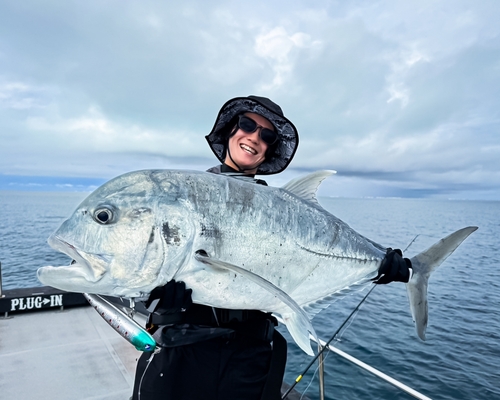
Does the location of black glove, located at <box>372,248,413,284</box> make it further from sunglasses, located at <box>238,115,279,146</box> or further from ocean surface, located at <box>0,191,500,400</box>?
sunglasses, located at <box>238,115,279,146</box>

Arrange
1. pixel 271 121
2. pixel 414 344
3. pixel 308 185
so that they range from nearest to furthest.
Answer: pixel 308 185, pixel 271 121, pixel 414 344

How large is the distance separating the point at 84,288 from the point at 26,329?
526cm

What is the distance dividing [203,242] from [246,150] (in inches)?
45.4

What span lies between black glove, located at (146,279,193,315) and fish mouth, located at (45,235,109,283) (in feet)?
1.02

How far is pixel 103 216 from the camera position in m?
1.75

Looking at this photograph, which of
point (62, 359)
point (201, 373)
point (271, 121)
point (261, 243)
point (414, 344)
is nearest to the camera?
point (261, 243)

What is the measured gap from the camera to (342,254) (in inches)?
99.0

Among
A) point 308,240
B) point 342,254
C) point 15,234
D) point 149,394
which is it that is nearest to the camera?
point 149,394

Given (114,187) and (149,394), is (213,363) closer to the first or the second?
(149,394)

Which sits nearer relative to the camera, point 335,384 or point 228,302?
point 228,302

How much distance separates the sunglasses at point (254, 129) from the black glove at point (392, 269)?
1411 millimetres

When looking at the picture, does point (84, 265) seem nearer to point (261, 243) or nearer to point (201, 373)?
point (261, 243)

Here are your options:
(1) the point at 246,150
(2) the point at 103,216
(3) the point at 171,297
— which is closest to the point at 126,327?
(3) the point at 171,297

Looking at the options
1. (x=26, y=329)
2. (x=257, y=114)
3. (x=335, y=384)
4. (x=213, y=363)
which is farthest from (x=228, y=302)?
(x=335, y=384)
